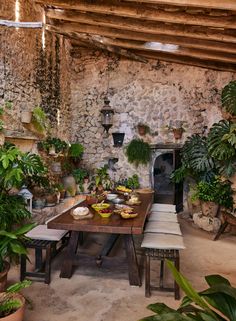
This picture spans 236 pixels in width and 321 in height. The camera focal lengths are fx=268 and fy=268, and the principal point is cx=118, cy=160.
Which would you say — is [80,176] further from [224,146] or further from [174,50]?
[174,50]

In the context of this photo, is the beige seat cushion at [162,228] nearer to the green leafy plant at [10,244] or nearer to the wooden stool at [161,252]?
the wooden stool at [161,252]

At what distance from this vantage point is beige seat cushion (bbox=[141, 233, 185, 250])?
2602 millimetres

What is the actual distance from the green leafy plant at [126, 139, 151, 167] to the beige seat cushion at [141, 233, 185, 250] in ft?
9.98

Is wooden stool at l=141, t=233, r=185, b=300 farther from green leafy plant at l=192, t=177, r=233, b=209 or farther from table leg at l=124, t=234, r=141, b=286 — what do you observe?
green leafy plant at l=192, t=177, r=233, b=209

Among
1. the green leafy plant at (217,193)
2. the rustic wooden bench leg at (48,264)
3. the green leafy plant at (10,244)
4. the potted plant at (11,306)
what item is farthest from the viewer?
the green leafy plant at (217,193)

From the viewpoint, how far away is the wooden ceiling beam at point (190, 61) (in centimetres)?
543

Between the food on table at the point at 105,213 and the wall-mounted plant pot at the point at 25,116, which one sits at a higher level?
the wall-mounted plant pot at the point at 25,116

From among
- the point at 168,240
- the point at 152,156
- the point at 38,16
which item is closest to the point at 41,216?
the point at 168,240

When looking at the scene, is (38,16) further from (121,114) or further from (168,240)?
(168,240)

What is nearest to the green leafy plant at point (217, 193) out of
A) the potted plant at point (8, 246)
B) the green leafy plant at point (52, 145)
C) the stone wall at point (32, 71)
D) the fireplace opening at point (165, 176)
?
the fireplace opening at point (165, 176)

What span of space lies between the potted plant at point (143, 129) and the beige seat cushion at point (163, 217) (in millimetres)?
2458

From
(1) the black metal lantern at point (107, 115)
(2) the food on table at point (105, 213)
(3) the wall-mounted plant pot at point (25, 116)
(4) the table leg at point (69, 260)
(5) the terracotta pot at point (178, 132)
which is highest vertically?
(1) the black metal lantern at point (107, 115)

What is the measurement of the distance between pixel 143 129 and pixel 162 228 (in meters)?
3.13

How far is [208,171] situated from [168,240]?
2.75 metres
